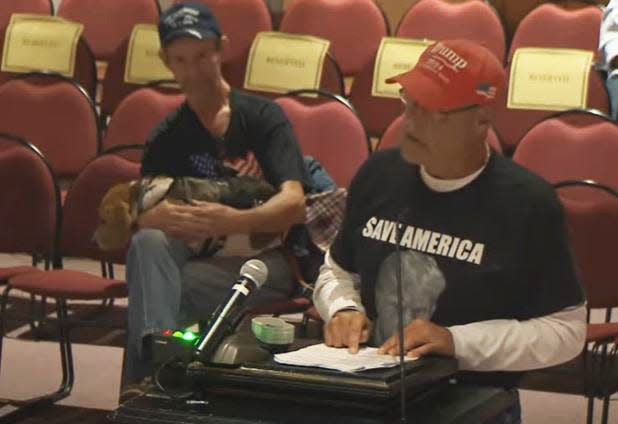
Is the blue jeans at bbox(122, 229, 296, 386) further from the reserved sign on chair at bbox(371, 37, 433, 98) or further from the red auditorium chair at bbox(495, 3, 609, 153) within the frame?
the red auditorium chair at bbox(495, 3, 609, 153)

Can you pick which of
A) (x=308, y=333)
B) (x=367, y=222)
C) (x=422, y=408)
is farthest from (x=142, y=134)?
(x=422, y=408)

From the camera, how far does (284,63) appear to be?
555 centimetres

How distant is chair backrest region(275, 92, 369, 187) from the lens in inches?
182

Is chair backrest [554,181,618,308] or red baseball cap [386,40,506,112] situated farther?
chair backrest [554,181,618,308]

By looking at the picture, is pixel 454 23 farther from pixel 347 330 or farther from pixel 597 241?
pixel 347 330

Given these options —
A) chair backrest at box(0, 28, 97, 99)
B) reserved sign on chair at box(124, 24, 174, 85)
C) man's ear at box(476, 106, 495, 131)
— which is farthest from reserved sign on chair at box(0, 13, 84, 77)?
man's ear at box(476, 106, 495, 131)

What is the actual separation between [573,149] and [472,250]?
210cm

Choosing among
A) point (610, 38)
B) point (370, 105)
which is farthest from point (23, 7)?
point (610, 38)

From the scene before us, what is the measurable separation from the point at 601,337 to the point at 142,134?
219cm

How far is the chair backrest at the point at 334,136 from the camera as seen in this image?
4.63 metres

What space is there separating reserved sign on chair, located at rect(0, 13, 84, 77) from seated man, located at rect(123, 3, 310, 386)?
2199mm

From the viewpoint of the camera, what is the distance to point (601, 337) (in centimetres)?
371

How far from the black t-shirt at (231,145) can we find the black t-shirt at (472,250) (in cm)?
139

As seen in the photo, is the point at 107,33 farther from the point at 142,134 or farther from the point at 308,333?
the point at 308,333
